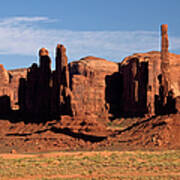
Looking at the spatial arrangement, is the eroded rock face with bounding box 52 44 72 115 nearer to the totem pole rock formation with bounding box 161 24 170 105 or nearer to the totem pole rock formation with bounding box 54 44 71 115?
the totem pole rock formation with bounding box 54 44 71 115

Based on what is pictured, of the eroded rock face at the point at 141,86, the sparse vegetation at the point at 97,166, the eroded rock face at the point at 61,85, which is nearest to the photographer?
the sparse vegetation at the point at 97,166

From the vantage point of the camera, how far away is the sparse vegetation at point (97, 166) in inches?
969

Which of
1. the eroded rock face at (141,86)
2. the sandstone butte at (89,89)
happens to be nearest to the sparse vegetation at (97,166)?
the sandstone butte at (89,89)

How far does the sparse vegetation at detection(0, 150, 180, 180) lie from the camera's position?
80.8 ft

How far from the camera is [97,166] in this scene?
90.4ft

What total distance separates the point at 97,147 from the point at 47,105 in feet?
110

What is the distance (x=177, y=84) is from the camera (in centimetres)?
8456

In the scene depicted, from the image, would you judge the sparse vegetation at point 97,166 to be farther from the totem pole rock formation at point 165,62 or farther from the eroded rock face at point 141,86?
the eroded rock face at point 141,86

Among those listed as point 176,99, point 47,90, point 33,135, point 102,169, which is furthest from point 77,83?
point 102,169

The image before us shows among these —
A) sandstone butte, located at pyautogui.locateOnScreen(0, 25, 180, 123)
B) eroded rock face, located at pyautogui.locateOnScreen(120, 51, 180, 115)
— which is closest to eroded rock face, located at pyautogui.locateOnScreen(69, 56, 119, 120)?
sandstone butte, located at pyautogui.locateOnScreen(0, 25, 180, 123)

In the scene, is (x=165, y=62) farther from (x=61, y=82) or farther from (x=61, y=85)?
(x=61, y=82)

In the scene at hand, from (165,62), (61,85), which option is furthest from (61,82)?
Answer: (165,62)

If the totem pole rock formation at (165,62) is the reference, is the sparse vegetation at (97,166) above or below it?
below

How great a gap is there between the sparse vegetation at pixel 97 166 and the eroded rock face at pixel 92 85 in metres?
43.7
